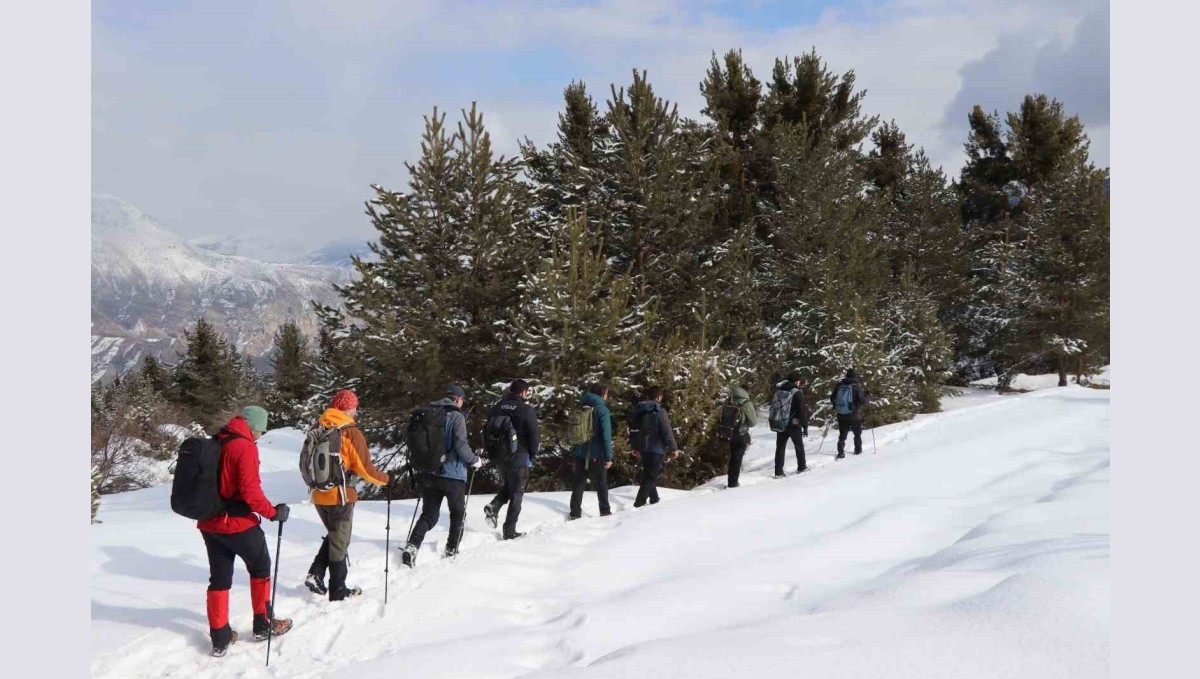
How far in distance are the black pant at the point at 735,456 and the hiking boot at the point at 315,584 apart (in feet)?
23.9

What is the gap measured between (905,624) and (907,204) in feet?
115

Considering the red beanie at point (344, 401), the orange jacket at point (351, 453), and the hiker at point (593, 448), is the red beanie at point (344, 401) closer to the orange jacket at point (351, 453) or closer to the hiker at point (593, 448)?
the orange jacket at point (351, 453)

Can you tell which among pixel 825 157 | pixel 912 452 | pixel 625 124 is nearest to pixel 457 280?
pixel 625 124

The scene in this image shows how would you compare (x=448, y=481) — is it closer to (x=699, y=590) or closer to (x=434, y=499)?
(x=434, y=499)

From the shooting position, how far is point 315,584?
6.75 metres

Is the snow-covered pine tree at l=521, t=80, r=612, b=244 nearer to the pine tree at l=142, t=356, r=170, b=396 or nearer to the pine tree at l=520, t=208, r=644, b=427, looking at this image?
the pine tree at l=520, t=208, r=644, b=427

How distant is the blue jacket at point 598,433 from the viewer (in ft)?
33.4

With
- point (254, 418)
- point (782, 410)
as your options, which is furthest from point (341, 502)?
point (782, 410)

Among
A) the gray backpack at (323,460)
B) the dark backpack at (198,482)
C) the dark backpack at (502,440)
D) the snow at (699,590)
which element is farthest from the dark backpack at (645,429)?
the dark backpack at (198,482)

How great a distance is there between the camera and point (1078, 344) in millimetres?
29297

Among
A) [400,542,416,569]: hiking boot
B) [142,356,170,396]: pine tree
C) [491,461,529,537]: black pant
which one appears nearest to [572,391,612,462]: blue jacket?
[491,461,529,537]: black pant

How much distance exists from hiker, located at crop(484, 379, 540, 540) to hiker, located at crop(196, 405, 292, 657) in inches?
134

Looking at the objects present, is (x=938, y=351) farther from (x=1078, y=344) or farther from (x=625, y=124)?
(x=625, y=124)

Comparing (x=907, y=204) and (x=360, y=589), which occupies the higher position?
(x=907, y=204)
